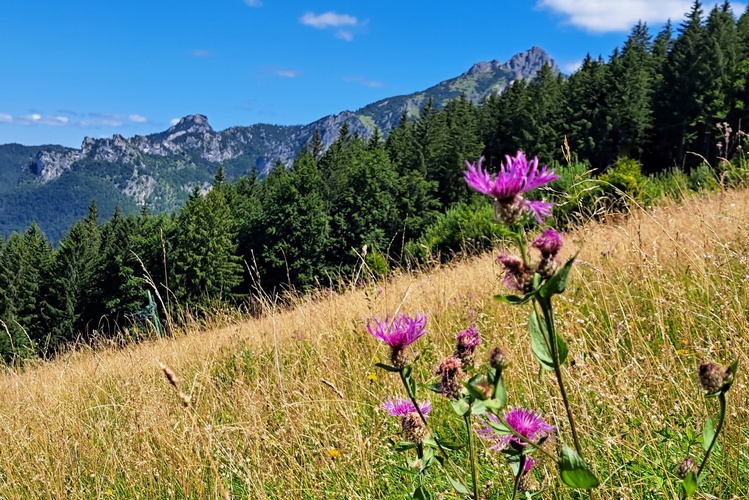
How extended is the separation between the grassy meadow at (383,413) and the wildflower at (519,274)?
59cm

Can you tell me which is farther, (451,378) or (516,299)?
(451,378)

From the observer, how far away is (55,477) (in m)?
2.24

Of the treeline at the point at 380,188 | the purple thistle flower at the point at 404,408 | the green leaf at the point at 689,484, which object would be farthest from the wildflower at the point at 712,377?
the treeline at the point at 380,188

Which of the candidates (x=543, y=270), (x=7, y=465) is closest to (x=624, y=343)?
(x=543, y=270)

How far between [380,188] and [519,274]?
38018 mm

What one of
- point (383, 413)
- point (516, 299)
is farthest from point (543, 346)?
point (383, 413)

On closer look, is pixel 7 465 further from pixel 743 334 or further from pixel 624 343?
pixel 743 334

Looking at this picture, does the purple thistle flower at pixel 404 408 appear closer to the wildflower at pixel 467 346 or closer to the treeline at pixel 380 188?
the wildflower at pixel 467 346

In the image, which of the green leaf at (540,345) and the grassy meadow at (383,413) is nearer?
the green leaf at (540,345)

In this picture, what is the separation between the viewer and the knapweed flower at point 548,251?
0.71m

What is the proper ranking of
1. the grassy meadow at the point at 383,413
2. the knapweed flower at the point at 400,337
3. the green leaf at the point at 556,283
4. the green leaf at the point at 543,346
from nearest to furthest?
the green leaf at the point at 556,283 < the green leaf at the point at 543,346 < the knapweed flower at the point at 400,337 < the grassy meadow at the point at 383,413

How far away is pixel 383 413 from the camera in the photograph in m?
2.26

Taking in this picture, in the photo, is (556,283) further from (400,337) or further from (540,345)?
(400,337)

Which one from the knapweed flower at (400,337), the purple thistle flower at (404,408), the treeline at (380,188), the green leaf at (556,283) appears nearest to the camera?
the green leaf at (556,283)
